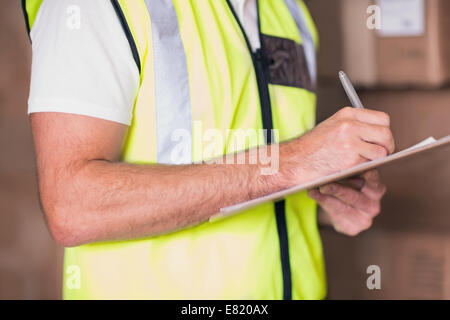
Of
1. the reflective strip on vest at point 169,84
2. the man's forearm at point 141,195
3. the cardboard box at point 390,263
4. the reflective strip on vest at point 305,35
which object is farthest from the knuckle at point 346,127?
the cardboard box at point 390,263

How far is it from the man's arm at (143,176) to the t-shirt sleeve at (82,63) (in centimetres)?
2

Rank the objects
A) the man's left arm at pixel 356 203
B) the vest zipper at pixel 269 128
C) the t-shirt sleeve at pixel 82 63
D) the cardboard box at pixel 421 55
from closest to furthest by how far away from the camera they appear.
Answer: the t-shirt sleeve at pixel 82 63 < the vest zipper at pixel 269 128 < the man's left arm at pixel 356 203 < the cardboard box at pixel 421 55

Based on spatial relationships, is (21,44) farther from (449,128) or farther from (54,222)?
(449,128)

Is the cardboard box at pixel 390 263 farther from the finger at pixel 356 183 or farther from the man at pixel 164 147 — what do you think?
the man at pixel 164 147

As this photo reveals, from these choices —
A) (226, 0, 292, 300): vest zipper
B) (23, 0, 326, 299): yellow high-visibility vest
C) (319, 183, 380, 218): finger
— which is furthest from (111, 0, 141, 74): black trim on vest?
(319, 183, 380, 218): finger

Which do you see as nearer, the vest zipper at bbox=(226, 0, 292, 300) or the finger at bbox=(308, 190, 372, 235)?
the vest zipper at bbox=(226, 0, 292, 300)

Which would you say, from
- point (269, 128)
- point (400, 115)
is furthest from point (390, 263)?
point (269, 128)

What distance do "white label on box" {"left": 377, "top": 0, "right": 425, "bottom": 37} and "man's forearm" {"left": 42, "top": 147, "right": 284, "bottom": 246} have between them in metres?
0.81

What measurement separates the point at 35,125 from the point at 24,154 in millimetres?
986

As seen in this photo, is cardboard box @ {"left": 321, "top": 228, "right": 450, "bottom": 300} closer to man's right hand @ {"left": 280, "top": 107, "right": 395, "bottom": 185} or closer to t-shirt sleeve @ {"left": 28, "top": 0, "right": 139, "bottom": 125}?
man's right hand @ {"left": 280, "top": 107, "right": 395, "bottom": 185}

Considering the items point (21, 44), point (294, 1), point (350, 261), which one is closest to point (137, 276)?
point (294, 1)

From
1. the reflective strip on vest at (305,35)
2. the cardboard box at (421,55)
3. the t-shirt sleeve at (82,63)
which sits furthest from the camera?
the cardboard box at (421,55)

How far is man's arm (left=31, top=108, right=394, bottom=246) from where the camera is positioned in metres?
0.77

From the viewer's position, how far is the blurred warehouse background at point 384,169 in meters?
1.46
